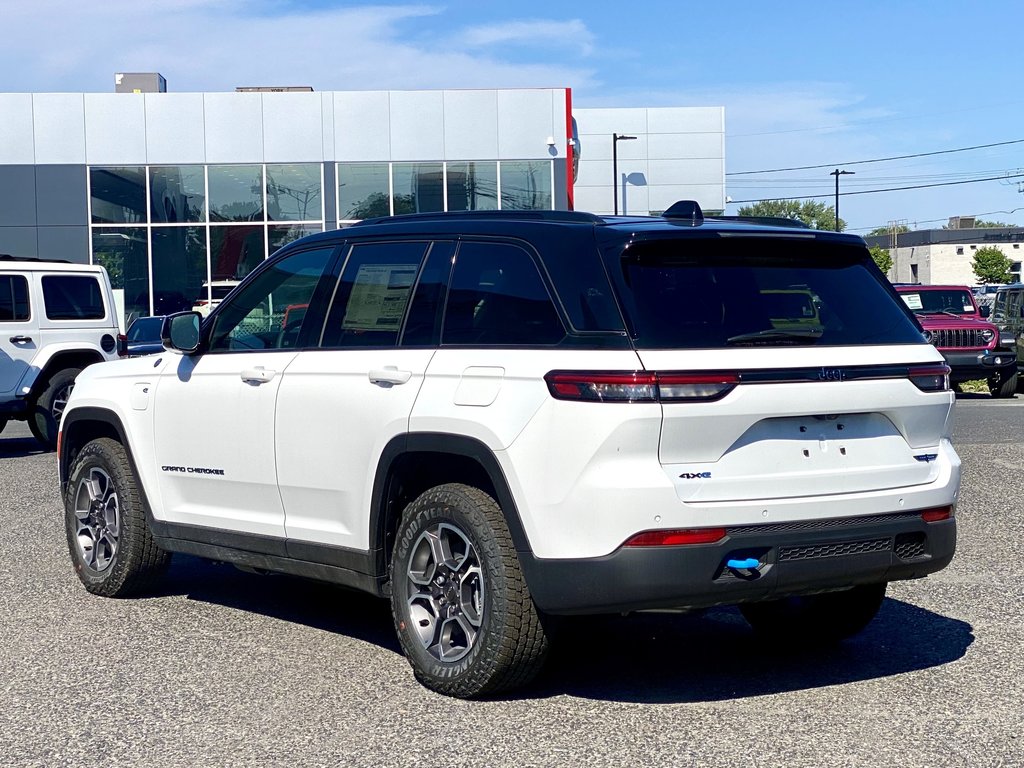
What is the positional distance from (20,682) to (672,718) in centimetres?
268

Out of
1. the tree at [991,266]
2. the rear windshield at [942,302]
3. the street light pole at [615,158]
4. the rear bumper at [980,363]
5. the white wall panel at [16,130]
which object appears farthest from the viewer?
the tree at [991,266]

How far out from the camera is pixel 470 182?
37688mm

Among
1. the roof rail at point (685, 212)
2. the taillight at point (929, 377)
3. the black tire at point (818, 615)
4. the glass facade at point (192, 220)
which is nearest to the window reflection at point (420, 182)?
the glass facade at point (192, 220)

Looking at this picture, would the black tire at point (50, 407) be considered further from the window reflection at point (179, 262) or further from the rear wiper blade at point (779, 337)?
the window reflection at point (179, 262)

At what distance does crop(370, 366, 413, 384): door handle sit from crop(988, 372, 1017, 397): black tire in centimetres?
2011

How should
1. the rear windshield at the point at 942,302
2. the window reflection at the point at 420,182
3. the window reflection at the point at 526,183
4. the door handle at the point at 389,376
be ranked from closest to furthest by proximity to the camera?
the door handle at the point at 389,376
the rear windshield at the point at 942,302
the window reflection at the point at 420,182
the window reflection at the point at 526,183

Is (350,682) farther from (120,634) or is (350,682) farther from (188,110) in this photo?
(188,110)

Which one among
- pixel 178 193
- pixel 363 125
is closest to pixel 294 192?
pixel 363 125

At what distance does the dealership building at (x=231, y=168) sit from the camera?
3722 centimetres

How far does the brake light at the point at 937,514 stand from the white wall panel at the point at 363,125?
3298 centimetres

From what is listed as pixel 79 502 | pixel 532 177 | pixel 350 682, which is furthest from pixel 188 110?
pixel 350 682

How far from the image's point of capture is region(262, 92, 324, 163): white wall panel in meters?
37.2

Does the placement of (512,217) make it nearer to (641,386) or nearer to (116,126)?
(641,386)

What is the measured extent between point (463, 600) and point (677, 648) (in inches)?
53.9
